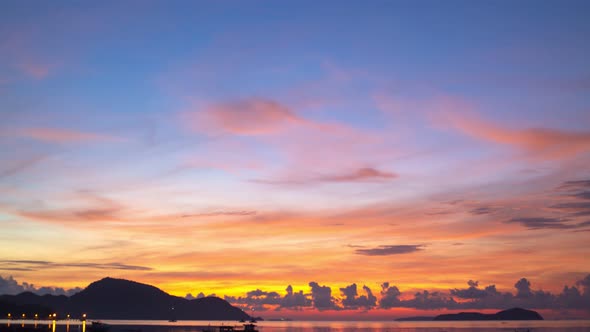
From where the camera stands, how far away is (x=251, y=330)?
19538 centimetres

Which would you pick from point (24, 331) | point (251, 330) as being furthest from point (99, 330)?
point (251, 330)

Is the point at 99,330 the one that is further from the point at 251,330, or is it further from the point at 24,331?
the point at 251,330

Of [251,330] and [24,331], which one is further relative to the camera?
[251,330]

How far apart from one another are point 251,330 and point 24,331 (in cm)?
7186

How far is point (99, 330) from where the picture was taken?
195125mm

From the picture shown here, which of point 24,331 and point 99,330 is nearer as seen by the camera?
point 24,331

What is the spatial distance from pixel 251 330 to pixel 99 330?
5121cm

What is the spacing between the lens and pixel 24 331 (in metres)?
183

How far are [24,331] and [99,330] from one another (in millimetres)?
23333
